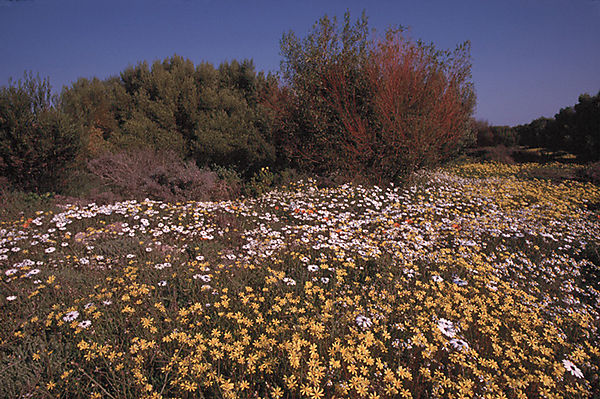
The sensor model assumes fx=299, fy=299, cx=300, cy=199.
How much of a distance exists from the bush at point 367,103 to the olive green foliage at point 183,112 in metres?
2.66

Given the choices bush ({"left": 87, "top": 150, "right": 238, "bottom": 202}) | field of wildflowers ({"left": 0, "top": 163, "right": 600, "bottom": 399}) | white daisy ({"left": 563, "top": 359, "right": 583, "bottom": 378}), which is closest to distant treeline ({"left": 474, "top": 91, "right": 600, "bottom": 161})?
field of wildflowers ({"left": 0, "top": 163, "right": 600, "bottom": 399})

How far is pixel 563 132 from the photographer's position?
2319 centimetres

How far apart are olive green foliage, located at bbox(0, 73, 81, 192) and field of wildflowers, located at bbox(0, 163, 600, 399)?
9.62ft

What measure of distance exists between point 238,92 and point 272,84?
6.44 m

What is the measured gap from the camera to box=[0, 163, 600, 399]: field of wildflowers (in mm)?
2426

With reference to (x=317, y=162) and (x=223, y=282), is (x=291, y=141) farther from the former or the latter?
(x=223, y=282)

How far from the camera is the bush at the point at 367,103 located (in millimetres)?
9141

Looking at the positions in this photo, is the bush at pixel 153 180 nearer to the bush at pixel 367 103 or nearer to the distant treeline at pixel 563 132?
the bush at pixel 367 103

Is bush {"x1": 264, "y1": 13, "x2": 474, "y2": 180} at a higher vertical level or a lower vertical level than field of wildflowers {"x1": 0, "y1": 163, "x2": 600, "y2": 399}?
higher

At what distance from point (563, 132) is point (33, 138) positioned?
31788 mm

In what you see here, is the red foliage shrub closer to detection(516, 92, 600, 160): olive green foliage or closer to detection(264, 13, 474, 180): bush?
detection(264, 13, 474, 180): bush

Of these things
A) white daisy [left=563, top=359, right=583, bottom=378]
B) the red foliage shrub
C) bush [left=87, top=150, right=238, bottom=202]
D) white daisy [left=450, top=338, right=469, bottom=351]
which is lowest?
white daisy [left=563, top=359, right=583, bottom=378]

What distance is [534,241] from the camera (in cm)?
611

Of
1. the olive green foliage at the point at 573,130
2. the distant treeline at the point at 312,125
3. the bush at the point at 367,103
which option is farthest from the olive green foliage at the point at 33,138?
the olive green foliage at the point at 573,130
